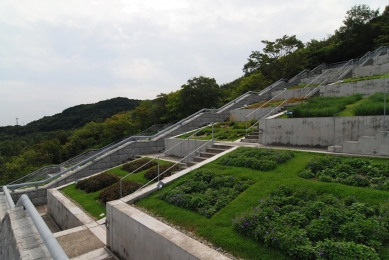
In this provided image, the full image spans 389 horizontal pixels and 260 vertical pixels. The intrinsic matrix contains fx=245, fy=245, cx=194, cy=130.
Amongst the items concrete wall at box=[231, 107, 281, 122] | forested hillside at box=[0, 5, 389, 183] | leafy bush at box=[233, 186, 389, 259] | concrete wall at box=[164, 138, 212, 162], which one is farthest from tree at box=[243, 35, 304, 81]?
leafy bush at box=[233, 186, 389, 259]

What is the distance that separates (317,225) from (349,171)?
259 centimetres

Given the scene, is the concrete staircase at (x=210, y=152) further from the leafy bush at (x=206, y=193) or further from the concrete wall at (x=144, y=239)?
the concrete wall at (x=144, y=239)

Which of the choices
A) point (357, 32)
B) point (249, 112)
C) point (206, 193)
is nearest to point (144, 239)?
point (206, 193)

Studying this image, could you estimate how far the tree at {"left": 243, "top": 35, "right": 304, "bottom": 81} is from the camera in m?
25.6

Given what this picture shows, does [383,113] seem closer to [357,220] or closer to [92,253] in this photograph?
[357,220]

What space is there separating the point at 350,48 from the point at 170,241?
31.0 m

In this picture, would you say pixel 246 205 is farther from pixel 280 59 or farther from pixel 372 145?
pixel 280 59

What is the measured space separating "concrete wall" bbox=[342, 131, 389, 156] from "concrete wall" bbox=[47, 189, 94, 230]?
841 cm

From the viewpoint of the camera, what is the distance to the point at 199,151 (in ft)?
35.0

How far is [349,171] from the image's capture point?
5.96 meters

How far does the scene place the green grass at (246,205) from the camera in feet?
13.6

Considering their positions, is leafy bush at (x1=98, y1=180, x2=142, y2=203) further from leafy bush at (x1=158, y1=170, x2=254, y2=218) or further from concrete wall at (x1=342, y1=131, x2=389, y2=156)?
concrete wall at (x1=342, y1=131, x2=389, y2=156)

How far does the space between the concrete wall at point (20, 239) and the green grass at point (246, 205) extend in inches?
103

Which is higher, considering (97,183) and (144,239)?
(144,239)
